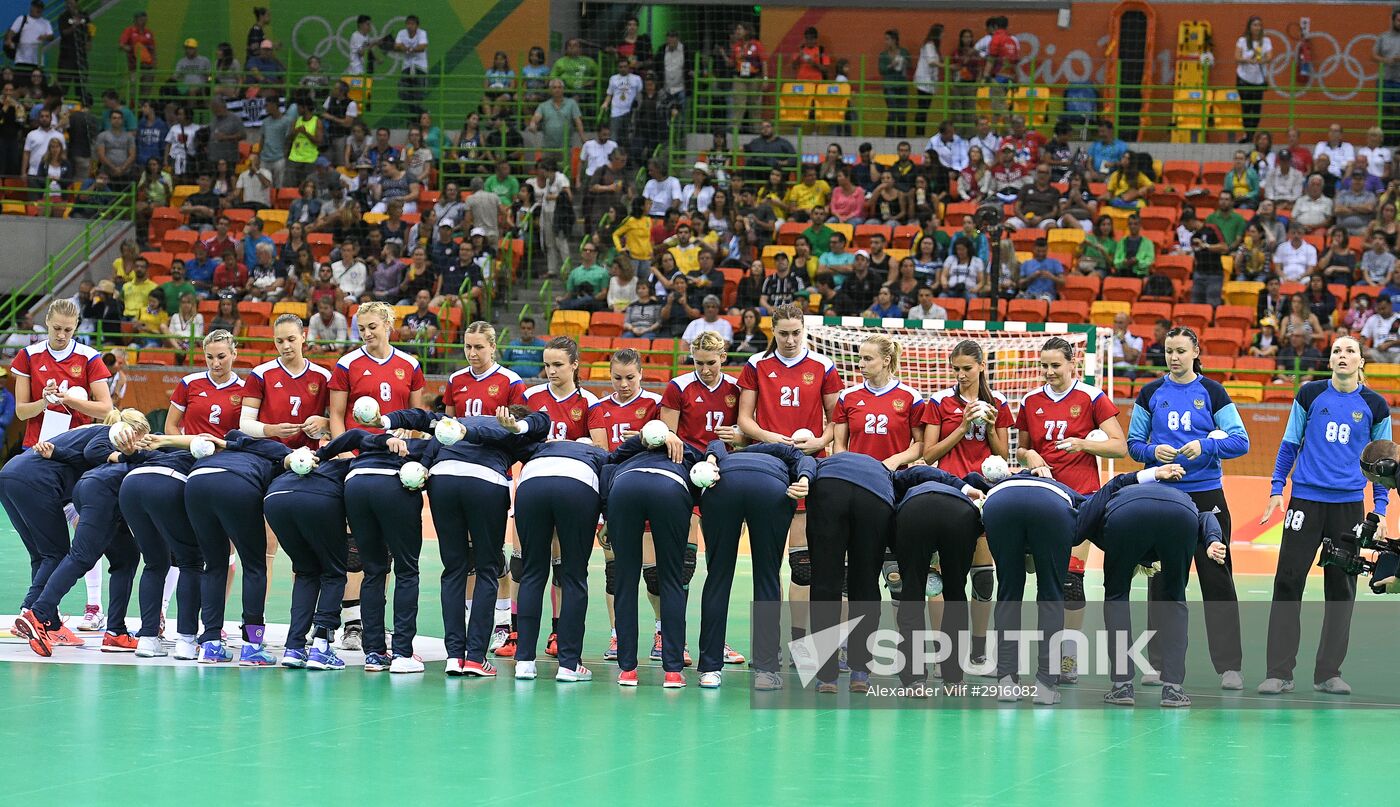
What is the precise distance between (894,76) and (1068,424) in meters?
16.4

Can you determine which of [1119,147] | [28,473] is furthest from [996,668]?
[1119,147]

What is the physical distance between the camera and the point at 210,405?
9.69 meters

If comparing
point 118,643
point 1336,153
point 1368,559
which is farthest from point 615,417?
point 1336,153

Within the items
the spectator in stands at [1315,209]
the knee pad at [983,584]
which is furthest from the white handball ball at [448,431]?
the spectator in stands at [1315,209]

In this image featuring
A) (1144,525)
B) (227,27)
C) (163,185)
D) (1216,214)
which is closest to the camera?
(1144,525)

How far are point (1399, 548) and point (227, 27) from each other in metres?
23.4

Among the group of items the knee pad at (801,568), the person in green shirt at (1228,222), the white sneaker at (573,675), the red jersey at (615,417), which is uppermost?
the person in green shirt at (1228,222)

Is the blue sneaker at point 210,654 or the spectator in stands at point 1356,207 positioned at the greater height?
the spectator in stands at point 1356,207

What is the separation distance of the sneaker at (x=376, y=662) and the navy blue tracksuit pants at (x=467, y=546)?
419 millimetres

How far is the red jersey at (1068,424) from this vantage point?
30.9 ft

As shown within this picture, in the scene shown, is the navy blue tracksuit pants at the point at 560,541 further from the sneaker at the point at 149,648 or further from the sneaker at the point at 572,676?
the sneaker at the point at 149,648

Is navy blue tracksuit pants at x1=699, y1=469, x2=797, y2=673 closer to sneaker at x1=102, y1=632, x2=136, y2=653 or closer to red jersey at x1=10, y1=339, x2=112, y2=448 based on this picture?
sneaker at x1=102, y1=632, x2=136, y2=653

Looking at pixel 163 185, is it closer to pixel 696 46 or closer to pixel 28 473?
pixel 696 46

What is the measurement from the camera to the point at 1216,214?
20.9 meters
